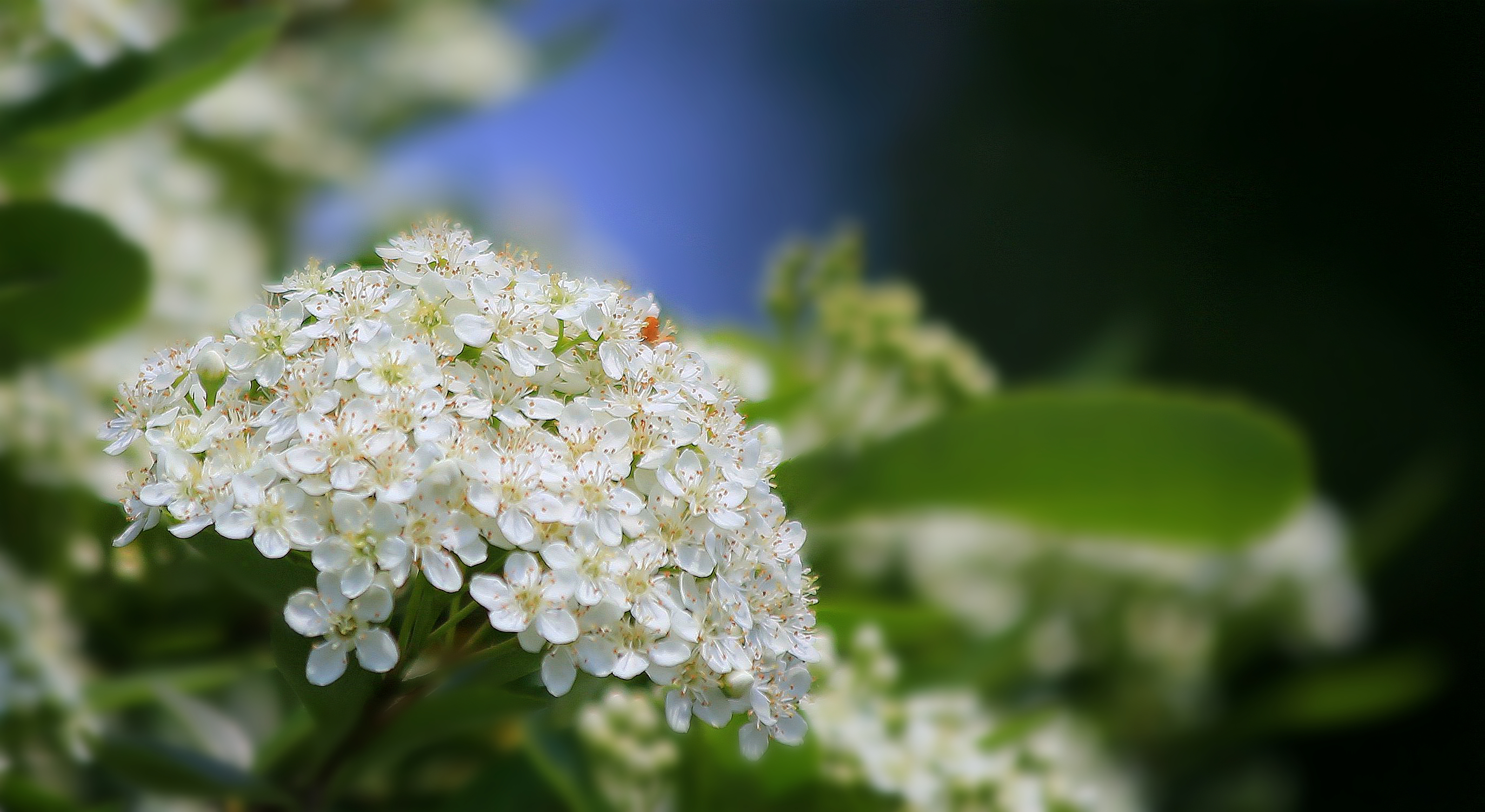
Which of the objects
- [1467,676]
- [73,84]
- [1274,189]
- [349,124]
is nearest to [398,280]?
[73,84]

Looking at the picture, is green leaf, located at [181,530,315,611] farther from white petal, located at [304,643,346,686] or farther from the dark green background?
the dark green background

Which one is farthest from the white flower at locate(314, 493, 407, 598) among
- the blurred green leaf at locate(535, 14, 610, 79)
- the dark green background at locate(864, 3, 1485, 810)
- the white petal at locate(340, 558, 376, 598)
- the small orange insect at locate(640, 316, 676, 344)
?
the dark green background at locate(864, 3, 1485, 810)

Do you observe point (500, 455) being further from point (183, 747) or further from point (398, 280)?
point (183, 747)

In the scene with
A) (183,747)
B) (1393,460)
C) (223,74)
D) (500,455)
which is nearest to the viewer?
(500,455)

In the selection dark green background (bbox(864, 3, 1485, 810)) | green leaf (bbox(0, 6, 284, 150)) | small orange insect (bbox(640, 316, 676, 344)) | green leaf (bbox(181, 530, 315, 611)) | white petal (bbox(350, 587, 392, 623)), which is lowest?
white petal (bbox(350, 587, 392, 623))

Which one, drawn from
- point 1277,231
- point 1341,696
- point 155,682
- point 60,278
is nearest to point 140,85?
point 60,278

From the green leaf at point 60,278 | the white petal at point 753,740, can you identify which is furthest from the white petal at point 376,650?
the green leaf at point 60,278

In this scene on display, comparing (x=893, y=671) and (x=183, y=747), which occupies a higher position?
(x=893, y=671)
